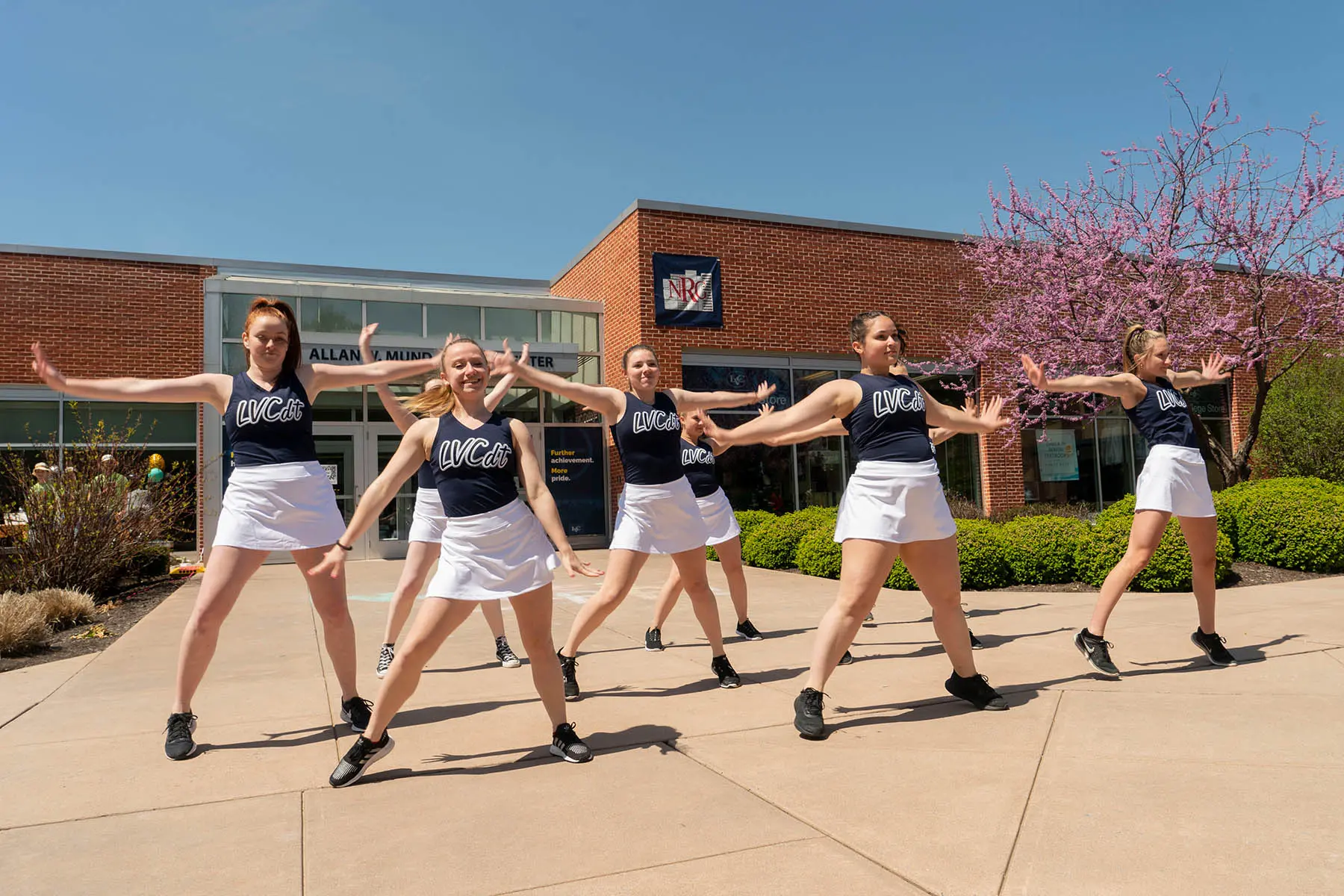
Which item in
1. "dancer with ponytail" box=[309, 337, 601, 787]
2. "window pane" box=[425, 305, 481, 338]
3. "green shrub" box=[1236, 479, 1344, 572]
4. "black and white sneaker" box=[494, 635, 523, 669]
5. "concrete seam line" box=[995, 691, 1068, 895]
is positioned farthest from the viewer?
"window pane" box=[425, 305, 481, 338]

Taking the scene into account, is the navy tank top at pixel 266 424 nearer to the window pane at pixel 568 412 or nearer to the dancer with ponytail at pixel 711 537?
the dancer with ponytail at pixel 711 537

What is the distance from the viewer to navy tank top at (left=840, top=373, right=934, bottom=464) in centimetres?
393

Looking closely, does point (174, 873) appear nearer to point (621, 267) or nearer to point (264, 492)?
point (264, 492)

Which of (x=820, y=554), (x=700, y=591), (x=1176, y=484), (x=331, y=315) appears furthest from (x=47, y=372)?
(x=331, y=315)

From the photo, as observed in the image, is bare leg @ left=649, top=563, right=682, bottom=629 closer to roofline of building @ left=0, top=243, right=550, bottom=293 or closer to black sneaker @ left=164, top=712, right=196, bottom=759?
black sneaker @ left=164, top=712, right=196, bottom=759

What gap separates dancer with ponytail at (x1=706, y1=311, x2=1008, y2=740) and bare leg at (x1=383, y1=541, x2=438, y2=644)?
2165 millimetres

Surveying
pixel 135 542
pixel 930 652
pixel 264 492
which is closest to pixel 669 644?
pixel 930 652

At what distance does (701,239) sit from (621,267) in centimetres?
149

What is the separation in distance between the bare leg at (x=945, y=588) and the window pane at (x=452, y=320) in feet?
41.7

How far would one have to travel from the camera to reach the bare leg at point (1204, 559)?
484 centimetres

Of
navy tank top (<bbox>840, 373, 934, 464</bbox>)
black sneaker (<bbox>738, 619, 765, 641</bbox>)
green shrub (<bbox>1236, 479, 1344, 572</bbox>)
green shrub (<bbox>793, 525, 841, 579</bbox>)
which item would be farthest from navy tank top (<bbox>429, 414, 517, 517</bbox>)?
green shrub (<bbox>1236, 479, 1344, 572</bbox>)

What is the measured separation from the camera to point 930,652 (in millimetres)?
5484

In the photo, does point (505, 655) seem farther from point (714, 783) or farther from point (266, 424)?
point (714, 783)

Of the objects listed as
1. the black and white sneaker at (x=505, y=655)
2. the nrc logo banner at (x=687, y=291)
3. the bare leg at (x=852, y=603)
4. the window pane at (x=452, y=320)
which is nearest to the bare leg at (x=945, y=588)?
the bare leg at (x=852, y=603)
